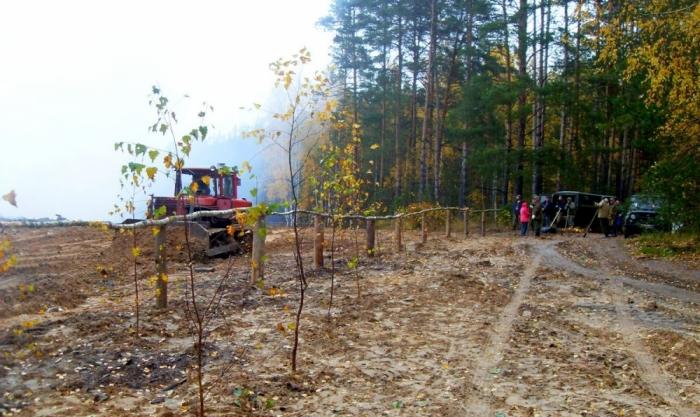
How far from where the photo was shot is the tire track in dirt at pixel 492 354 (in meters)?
4.45

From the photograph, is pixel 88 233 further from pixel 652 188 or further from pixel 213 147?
pixel 213 147

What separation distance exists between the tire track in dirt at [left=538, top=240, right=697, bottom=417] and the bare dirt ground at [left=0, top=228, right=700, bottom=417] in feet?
0.09

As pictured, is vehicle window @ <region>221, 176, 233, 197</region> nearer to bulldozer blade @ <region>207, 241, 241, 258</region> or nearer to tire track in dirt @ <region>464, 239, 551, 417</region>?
bulldozer blade @ <region>207, 241, 241, 258</region>

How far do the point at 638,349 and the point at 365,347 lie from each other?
10.7ft

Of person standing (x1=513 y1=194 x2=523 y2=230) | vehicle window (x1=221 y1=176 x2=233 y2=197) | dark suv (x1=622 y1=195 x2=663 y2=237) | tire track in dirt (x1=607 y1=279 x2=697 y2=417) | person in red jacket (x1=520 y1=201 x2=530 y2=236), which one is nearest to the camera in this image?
tire track in dirt (x1=607 y1=279 x2=697 y2=417)

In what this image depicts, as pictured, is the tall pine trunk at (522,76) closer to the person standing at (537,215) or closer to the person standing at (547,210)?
the person standing at (547,210)

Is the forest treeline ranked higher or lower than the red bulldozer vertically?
higher

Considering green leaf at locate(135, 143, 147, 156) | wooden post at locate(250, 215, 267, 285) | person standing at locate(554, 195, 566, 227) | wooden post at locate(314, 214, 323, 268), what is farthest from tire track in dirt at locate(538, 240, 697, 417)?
person standing at locate(554, 195, 566, 227)

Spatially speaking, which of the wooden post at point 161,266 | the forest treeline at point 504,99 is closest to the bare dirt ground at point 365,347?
the wooden post at point 161,266

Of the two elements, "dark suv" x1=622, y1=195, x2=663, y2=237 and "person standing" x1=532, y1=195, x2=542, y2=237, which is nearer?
"dark suv" x1=622, y1=195, x2=663, y2=237

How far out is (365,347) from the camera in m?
5.96

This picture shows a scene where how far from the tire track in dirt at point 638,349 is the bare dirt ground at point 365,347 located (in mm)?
26

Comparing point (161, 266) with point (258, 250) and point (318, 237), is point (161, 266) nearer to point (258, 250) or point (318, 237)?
point (258, 250)

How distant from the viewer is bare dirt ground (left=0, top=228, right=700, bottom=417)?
436 centimetres
